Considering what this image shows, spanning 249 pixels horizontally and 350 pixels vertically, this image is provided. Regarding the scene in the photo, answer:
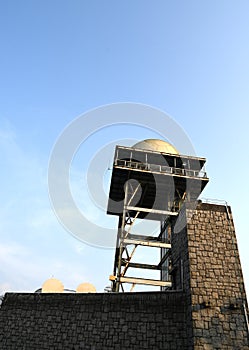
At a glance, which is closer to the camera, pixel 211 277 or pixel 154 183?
pixel 211 277

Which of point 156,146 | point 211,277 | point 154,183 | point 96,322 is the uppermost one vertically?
point 156,146

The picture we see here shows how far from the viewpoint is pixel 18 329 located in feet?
43.1

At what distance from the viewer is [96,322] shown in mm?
12281

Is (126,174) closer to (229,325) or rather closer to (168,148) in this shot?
(168,148)

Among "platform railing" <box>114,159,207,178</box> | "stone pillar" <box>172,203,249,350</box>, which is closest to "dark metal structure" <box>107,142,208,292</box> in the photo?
"platform railing" <box>114,159,207,178</box>

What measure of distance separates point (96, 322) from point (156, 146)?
14320mm

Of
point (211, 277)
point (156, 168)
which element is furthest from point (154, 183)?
point (211, 277)

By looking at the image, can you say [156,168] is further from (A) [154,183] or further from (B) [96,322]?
(B) [96,322]

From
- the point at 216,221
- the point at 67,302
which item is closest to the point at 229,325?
the point at 216,221

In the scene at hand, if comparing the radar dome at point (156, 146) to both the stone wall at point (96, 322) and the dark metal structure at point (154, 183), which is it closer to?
the dark metal structure at point (154, 183)

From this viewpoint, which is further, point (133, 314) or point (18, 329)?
point (18, 329)

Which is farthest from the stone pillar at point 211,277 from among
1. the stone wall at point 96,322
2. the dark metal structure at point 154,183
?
the dark metal structure at point 154,183

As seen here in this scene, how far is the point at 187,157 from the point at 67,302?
47.2ft

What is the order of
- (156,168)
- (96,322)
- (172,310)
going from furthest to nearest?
1. (156,168)
2. (96,322)
3. (172,310)
